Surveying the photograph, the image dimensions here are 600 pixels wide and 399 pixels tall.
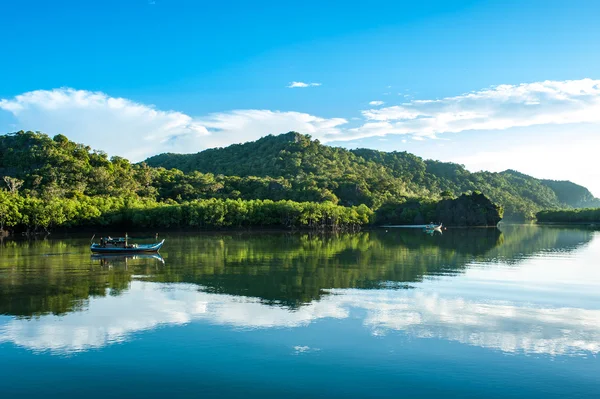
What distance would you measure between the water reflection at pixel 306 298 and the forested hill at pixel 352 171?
84929 mm

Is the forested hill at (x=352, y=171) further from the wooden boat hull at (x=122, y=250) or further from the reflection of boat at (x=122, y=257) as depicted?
the reflection of boat at (x=122, y=257)

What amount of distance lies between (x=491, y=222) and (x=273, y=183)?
5161cm

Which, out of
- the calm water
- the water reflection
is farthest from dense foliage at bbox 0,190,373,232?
the calm water

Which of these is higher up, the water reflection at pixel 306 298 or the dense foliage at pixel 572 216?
the dense foliage at pixel 572 216

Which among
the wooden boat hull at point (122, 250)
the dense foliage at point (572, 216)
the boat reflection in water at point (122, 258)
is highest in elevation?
the dense foliage at point (572, 216)

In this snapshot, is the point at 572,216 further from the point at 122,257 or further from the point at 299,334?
the point at 299,334

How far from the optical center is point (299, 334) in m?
16.0

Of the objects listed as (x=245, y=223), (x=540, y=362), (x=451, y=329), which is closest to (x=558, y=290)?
(x=451, y=329)

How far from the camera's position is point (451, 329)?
16812 mm

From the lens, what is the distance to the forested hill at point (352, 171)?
12825cm

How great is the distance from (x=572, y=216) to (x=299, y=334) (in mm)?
137802

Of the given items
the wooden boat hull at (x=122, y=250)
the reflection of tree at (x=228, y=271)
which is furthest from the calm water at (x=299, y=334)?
the wooden boat hull at (x=122, y=250)

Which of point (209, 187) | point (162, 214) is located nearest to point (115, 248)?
point (162, 214)

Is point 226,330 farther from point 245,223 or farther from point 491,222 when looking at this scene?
point 491,222
